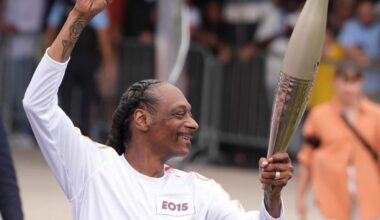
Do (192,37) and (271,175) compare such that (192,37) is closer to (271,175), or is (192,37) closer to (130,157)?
(130,157)

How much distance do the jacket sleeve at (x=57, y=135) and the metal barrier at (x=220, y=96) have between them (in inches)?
374

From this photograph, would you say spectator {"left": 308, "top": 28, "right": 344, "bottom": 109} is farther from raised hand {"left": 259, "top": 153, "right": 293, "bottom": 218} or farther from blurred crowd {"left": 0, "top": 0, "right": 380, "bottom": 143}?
raised hand {"left": 259, "top": 153, "right": 293, "bottom": 218}

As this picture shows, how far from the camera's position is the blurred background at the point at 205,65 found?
1380cm

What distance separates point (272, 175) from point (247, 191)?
8171 mm

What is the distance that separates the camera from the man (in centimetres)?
498

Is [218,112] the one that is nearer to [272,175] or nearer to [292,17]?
[292,17]

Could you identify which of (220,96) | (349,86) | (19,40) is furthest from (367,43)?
(349,86)

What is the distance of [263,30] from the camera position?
14859 mm

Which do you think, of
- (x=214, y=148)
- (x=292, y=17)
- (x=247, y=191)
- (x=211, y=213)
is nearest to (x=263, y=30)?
(x=292, y=17)

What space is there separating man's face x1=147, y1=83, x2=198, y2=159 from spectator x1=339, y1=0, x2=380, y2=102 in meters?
8.76

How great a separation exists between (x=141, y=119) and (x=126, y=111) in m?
0.10

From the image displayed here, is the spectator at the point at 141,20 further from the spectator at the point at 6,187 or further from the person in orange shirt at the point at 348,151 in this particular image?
the spectator at the point at 6,187

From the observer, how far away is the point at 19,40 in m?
15.3

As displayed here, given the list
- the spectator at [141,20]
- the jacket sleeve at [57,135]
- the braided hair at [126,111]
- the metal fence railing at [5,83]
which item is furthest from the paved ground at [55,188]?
the jacket sleeve at [57,135]
